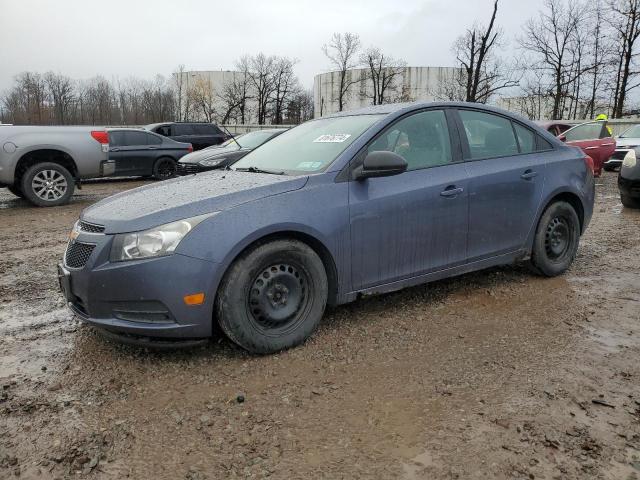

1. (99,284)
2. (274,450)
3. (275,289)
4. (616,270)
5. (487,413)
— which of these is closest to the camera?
(274,450)

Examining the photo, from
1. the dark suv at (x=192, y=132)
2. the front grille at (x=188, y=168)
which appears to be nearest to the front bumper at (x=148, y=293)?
the front grille at (x=188, y=168)

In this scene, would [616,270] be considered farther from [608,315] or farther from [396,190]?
[396,190]

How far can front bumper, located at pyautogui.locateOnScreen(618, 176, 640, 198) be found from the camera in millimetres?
8445

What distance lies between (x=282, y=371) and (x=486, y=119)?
274 centimetres

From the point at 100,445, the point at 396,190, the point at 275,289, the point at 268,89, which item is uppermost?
the point at 268,89

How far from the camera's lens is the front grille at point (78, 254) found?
3.03 metres

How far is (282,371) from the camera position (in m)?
3.02

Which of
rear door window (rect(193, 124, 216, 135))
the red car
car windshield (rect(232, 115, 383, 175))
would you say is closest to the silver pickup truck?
car windshield (rect(232, 115, 383, 175))

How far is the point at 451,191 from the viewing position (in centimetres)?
385

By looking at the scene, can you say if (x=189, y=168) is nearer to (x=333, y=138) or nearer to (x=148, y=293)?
(x=333, y=138)

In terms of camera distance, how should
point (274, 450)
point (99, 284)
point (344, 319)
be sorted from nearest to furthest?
point (274, 450) < point (99, 284) < point (344, 319)

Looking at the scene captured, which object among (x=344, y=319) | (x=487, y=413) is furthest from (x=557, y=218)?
(x=487, y=413)

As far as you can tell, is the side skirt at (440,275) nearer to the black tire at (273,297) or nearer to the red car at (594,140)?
the black tire at (273,297)

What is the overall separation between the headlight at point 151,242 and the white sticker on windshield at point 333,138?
1.31 meters
